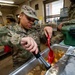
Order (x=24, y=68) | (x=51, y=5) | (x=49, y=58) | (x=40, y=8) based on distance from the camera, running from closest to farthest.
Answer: (x=24, y=68), (x=49, y=58), (x=51, y=5), (x=40, y=8)

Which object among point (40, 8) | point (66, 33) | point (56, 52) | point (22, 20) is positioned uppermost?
point (40, 8)

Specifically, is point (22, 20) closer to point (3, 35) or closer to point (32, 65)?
point (3, 35)

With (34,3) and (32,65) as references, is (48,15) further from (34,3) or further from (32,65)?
(32,65)

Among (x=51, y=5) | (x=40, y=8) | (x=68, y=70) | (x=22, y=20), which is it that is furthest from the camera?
(x=40, y=8)

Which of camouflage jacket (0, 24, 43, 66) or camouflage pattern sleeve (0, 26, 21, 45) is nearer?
camouflage pattern sleeve (0, 26, 21, 45)

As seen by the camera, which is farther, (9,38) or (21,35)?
(21,35)

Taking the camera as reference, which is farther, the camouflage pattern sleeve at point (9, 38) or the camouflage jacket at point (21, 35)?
the camouflage jacket at point (21, 35)

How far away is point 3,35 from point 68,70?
51cm

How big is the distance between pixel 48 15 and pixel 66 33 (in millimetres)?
3634

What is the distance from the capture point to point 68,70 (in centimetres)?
48

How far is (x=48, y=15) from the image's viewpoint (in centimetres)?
452

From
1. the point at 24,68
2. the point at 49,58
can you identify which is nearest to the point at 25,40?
the point at 24,68

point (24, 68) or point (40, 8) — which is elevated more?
point (40, 8)

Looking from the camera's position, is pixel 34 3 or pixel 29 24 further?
pixel 34 3
